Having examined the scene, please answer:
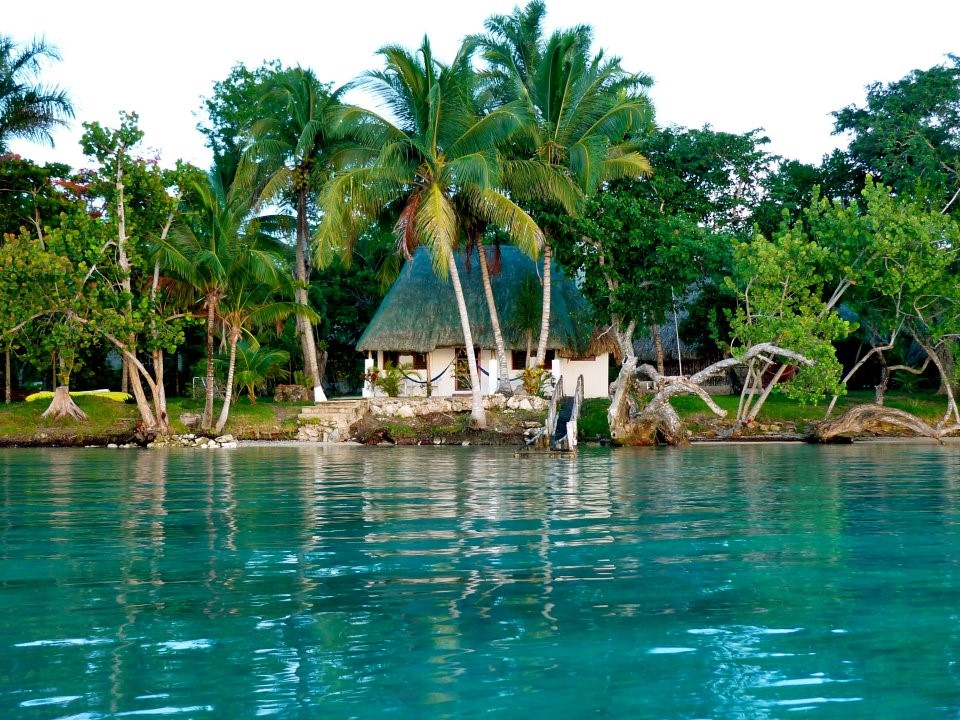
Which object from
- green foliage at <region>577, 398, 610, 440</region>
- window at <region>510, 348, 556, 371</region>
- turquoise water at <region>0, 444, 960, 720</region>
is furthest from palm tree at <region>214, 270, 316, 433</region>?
turquoise water at <region>0, 444, 960, 720</region>

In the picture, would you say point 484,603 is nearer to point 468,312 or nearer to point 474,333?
point 474,333

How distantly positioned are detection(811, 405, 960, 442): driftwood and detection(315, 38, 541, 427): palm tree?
8290 mm

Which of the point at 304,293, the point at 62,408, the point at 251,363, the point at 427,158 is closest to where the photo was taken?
the point at 427,158

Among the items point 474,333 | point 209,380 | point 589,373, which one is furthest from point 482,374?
point 209,380

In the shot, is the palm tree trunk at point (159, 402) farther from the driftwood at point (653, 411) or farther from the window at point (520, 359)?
the driftwood at point (653, 411)

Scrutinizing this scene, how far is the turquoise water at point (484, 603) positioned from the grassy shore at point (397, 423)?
12.7 metres

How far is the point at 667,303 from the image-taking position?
28.6m

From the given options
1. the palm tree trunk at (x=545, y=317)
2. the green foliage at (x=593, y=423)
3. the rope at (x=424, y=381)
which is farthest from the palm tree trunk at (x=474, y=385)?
the rope at (x=424, y=381)

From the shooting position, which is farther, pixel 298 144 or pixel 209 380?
pixel 298 144

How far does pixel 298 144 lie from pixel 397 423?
8.33 meters

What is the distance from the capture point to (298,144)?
29297 millimetres

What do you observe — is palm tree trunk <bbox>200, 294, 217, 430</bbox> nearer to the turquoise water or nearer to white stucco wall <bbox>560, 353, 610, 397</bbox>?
white stucco wall <bbox>560, 353, 610, 397</bbox>

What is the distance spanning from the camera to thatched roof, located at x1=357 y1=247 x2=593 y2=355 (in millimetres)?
30797

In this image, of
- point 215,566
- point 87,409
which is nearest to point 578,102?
point 87,409
